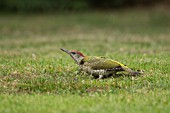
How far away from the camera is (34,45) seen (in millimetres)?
17469

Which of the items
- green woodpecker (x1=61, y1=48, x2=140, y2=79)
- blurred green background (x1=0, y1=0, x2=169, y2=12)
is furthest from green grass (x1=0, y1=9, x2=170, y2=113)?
blurred green background (x1=0, y1=0, x2=169, y2=12)

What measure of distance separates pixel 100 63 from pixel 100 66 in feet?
0.23

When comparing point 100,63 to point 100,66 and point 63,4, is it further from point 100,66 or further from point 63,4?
point 63,4

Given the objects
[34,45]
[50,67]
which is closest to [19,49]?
[34,45]

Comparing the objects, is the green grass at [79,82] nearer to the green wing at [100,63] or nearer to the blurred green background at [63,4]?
the green wing at [100,63]

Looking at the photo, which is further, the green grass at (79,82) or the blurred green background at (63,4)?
the blurred green background at (63,4)

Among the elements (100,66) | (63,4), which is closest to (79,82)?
(100,66)

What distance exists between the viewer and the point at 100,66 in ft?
29.6

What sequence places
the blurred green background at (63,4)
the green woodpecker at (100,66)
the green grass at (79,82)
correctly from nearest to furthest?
the green grass at (79,82), the green woodpecker at (100,66), the blurred green background at (63,4)

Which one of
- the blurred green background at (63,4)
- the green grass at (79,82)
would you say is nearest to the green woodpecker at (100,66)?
the green grass at (79,82)

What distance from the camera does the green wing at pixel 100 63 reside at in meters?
8.97

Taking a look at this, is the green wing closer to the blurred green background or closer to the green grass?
the green grass

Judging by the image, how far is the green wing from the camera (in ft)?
29.4

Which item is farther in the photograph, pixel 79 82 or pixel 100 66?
pixel 100 66
